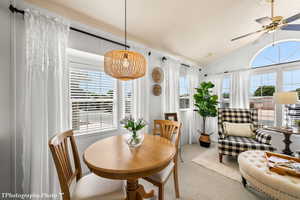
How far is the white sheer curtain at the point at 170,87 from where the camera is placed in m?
3.01

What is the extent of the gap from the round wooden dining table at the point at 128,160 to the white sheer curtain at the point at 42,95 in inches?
28.7

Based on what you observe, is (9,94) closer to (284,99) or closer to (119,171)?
(119,171)

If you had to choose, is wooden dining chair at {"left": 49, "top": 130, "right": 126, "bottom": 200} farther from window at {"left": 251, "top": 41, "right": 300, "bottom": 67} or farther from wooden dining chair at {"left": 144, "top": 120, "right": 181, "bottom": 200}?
window at {"left": 251, "top": 41, "right": 300, "bottom": 67}

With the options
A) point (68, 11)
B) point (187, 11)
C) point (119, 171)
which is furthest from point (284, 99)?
point (68, 11)

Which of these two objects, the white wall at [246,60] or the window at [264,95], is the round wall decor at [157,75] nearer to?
the white wall at [246,60]

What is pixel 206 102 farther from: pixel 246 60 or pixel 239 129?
pixel 246 60

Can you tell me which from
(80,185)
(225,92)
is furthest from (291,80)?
(80,185)

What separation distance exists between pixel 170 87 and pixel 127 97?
1179 mm

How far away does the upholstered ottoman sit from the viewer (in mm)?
1170

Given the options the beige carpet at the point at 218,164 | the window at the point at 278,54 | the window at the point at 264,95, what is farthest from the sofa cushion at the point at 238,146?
the window at the point at 278,54

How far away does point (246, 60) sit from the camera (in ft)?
10.9

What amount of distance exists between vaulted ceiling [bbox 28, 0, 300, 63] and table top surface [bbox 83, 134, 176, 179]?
183cm

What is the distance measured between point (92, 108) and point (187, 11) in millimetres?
2222

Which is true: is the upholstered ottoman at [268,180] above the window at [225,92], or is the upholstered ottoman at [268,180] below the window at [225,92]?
below
